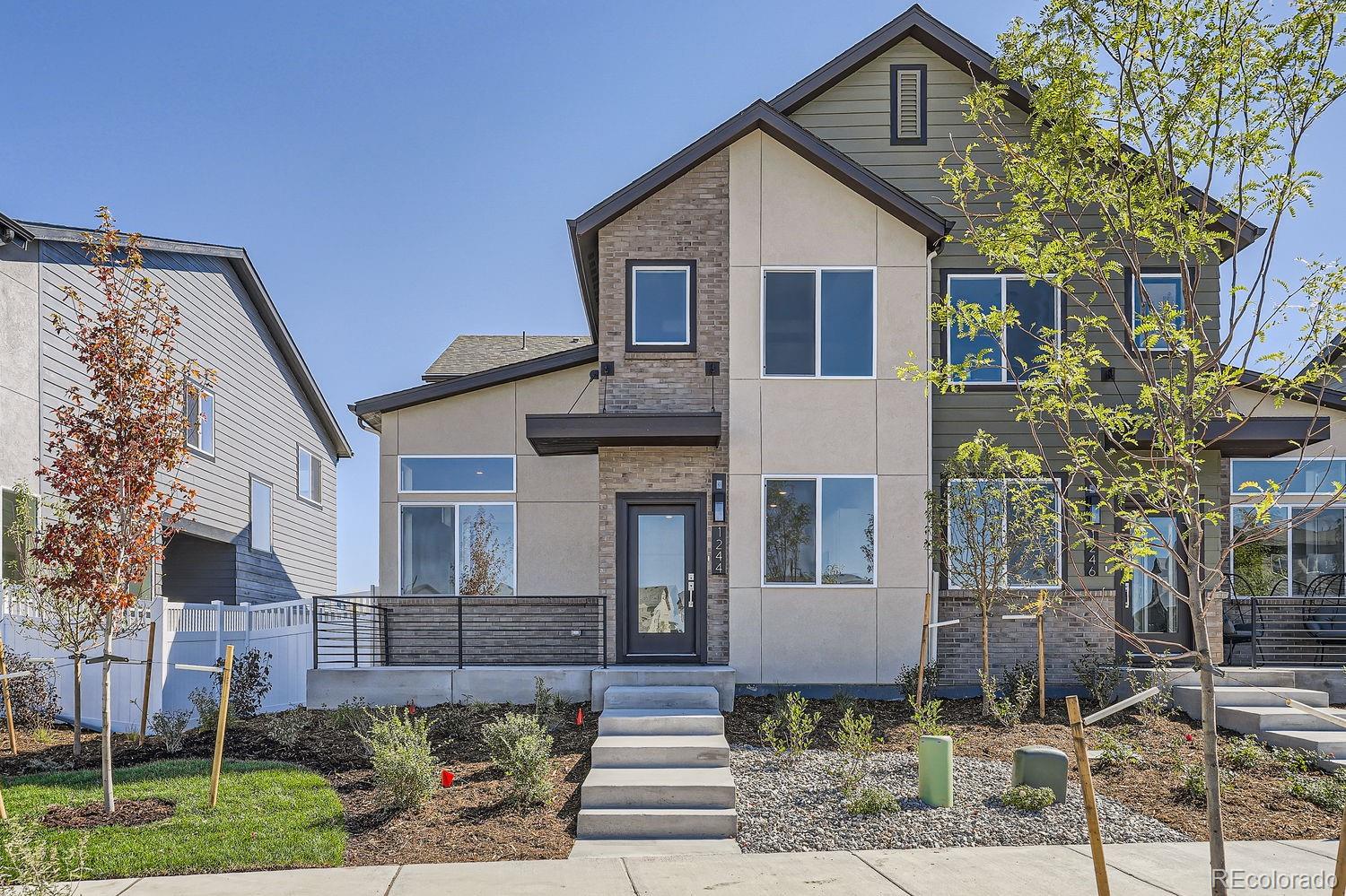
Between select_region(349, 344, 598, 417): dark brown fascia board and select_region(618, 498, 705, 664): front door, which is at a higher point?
select_region(349, 344, 598, 417): dark brown fascia board

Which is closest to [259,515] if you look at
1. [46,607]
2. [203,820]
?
[46,607]

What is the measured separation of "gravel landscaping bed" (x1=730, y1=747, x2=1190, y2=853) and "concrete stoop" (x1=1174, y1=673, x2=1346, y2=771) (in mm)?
2732

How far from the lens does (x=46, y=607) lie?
1123 cm

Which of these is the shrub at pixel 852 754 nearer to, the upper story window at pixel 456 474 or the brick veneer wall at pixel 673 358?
the brick veneer wall at pixel 673 358

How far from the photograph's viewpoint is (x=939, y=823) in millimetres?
8484

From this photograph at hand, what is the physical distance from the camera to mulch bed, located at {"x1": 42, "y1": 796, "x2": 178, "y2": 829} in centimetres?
822

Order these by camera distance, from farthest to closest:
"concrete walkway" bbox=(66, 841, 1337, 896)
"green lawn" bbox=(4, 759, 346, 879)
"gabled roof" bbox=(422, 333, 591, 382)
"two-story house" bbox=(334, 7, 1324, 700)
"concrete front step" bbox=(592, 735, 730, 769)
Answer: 1. "gabled roof" bbox=(422, 333, 591, 382)
2. "two-story house" bbox=(334, 7, 1324, 700)
3. "concrete front step" bbox=(592, 735, 730, 769)
4. "green lawn" bbox=(4, 759, 346, 879)
5. "concrete walkway" bbox=(66, 841, 1337, 896)

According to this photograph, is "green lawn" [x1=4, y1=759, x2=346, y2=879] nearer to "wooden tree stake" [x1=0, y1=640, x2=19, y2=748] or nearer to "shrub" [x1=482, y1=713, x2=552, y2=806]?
"wooden tree stake" [x1=0, y1=640, x2=19, y2=748]

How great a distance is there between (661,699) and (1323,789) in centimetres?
631

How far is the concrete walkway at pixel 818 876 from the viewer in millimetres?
6980

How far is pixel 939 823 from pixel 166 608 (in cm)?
985

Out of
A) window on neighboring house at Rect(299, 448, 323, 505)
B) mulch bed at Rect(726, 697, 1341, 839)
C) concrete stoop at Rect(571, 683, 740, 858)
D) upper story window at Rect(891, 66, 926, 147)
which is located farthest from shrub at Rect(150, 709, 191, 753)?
window on neighboring house at Rect(299, 448, 323, 505)

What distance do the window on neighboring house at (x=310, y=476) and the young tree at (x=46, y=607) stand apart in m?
9.93

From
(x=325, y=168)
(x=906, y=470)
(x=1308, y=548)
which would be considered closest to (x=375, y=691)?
(x=906, y=470)
